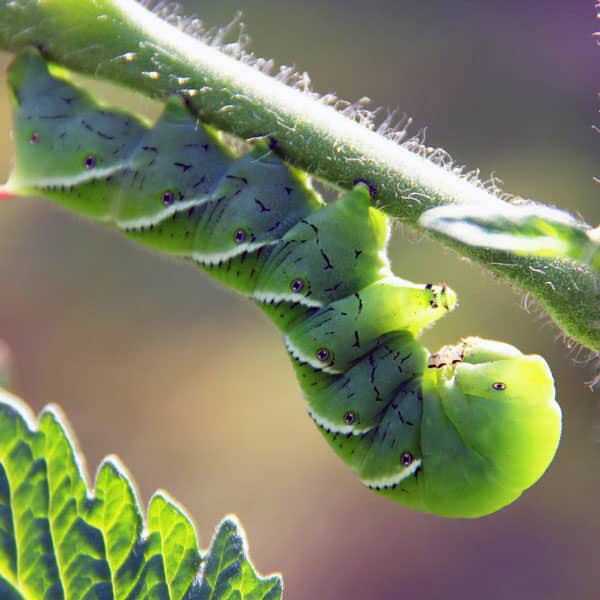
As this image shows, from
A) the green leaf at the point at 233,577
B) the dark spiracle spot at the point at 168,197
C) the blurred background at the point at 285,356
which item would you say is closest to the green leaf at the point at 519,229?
the green leaf at the point at 233,577

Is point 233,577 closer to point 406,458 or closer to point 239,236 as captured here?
point 406,458

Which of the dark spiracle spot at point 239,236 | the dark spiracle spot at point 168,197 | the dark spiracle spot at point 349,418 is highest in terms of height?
the dark spiracle spot at point 168,197

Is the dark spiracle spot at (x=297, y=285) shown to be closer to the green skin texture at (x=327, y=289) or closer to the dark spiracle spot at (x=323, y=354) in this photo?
the green skin texture at (x=327, y=289)

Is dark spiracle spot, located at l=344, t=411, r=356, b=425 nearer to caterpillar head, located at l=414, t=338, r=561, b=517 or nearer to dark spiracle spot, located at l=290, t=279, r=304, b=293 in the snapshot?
caterpillar head, located at l=414, t=338, r=561, b=517

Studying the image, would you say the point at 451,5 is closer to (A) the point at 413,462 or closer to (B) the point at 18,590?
(A) the point at 413,462

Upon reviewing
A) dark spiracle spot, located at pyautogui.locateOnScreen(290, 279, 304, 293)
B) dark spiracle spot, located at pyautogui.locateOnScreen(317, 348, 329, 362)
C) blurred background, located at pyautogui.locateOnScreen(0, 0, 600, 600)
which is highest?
blurred background, located at pyautogui.locateOnScreen(0, 0, 600, 600)

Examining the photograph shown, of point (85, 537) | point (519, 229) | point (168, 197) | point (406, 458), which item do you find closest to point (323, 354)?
point (406, 458)

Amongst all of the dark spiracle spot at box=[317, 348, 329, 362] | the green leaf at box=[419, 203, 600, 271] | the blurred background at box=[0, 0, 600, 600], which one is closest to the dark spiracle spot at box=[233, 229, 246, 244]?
the dark spiracle spot at box=[317, 348, 329, 362]
